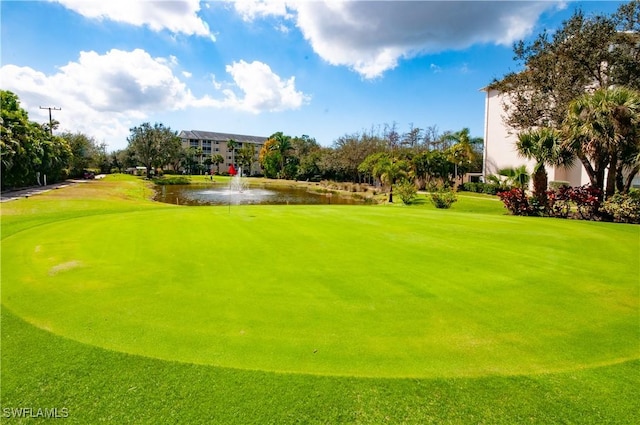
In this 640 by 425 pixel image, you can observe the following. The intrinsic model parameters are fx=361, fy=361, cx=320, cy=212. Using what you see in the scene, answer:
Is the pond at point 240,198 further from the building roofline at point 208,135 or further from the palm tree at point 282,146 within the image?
the building roofline at point 208,135

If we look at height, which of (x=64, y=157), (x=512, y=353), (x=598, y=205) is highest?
(x=64, y=157)

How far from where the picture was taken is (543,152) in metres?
17.4

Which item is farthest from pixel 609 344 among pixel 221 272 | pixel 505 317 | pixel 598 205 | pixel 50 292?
pixel 598 205

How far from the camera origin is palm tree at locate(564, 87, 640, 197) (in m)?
14.9

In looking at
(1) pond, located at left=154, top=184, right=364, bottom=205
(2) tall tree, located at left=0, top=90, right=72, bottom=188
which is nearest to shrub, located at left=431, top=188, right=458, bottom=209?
(1) pond, located at left=154, top=184, right=364, bottom=205

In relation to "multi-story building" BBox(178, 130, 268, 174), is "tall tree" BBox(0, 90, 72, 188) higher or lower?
lower

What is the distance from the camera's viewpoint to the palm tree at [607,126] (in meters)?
14.9

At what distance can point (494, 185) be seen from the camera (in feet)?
116

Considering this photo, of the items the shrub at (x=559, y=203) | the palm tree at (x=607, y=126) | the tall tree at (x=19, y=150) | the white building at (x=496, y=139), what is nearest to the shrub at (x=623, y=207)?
the palm tree at (x=607, y=126)

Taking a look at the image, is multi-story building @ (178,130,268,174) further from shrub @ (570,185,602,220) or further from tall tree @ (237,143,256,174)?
shrub @ (570,185,602,220)

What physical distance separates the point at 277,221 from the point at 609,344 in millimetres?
9755

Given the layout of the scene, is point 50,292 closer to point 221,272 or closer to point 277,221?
point 221,272

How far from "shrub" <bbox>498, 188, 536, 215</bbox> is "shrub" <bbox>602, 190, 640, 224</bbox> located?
3109mm

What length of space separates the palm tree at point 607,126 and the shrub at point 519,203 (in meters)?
Answer: 3.09
